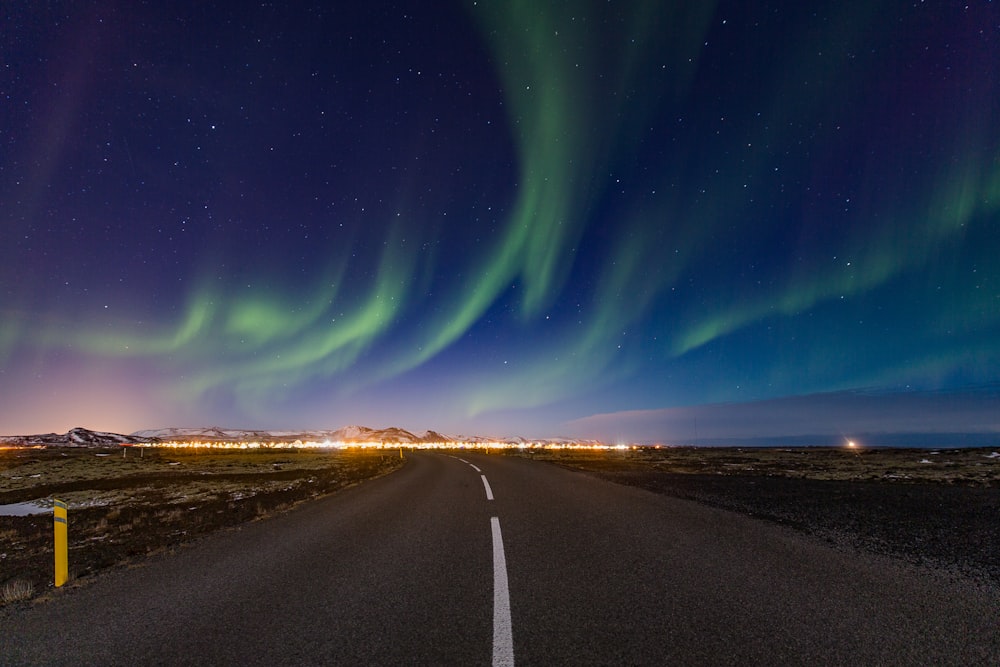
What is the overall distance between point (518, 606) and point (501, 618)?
35 centimetres

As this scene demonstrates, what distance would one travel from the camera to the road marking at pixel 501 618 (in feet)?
11.6

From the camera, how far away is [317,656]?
366 cm

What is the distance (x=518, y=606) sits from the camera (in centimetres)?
457

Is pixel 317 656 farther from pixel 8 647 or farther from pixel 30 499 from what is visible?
pixel 30 499

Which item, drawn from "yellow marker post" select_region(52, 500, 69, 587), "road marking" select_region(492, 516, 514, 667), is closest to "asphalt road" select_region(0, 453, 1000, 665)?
"road marking" select_region(492, 516, 514, 667)

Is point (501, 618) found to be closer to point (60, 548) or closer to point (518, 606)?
point (518, 606)

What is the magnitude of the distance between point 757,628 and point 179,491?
2397 cm

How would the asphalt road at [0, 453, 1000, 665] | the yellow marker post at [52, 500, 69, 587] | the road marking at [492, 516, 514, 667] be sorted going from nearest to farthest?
the road marking at [492, 516, 514, 667] → the asphalt road at [0, 453, 1000, 665] → the yellow marker post at [52, 500, 69, 587]

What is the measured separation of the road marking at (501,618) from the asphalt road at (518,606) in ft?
0.07

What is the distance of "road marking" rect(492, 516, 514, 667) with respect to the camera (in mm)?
3523

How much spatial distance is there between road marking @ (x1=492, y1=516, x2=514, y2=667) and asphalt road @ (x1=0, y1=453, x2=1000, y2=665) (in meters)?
0.02

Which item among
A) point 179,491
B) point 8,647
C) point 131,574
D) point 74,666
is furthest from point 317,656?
A: point 179,491

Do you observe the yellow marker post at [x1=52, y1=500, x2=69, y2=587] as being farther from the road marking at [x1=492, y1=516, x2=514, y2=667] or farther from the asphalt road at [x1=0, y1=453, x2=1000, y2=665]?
the road marking at [x1=492, y1=516, x2=514, y2=667]

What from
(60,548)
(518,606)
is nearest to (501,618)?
(518,606)
